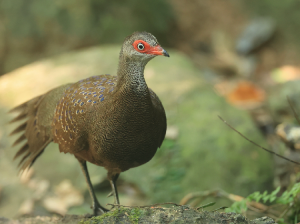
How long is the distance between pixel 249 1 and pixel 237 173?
22.7 feet

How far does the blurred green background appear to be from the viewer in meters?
5.21

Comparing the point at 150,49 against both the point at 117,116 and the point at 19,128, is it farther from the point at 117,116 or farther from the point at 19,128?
the point at 19,128

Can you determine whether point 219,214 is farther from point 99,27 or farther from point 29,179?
point 99,27

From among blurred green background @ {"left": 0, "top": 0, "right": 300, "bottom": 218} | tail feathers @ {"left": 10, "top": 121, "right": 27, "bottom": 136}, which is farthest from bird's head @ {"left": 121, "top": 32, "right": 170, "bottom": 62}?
blurred green background @ {"left": 0, "top": 0, "right": 300, "bottom": 218}

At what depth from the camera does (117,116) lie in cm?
305

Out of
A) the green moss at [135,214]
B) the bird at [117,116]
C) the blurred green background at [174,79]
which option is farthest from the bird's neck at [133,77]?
the blurred green background at [174,79]

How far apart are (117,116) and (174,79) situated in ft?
12.0

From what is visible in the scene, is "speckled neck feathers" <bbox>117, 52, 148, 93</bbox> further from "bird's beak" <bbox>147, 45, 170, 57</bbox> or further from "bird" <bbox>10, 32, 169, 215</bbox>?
"bird's beak" <bbox>147, 45, 170, 57</bbox>

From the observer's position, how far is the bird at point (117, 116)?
299 cm

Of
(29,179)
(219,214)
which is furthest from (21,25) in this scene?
(219,214)

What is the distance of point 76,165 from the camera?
5.45 m

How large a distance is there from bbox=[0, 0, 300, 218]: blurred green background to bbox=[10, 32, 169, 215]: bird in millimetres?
1719

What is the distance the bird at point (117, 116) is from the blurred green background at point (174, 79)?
1719 millimetres

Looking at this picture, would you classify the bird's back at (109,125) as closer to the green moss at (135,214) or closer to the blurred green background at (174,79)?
the green moss at (135,214)
